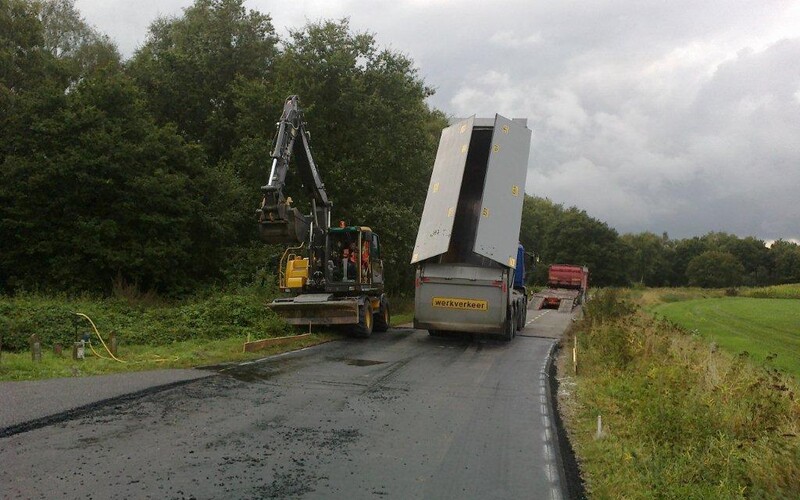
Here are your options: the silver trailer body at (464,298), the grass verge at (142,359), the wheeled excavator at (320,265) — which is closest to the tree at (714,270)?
the silver trailer body at (464,298)

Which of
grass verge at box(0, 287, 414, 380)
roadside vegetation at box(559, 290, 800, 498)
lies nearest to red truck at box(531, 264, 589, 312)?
grass verge at box(0, 287, 414, 380)

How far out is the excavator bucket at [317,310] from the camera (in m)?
17.4

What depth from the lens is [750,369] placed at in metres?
11.1

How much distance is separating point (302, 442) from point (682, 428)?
439 cm

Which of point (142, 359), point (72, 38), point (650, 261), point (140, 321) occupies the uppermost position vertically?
point (72, 38)

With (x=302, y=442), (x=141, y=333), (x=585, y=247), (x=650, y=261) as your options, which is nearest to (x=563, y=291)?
(x=141, y=333)

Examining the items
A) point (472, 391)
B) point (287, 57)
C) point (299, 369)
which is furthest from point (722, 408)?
point (287, 57)

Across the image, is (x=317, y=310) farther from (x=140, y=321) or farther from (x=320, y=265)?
(x=140, y=321)

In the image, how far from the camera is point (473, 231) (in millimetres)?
18797

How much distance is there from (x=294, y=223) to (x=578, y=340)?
840 centimetres

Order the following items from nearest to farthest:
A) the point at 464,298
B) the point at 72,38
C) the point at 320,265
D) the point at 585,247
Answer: the point at 464,298, the point at 320,265, the point at 72,38, the point at 585,247

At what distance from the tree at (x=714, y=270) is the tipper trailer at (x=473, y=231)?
108 meters

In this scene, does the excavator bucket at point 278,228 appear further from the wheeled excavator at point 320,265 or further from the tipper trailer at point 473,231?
the tipper trailer at point 473,231

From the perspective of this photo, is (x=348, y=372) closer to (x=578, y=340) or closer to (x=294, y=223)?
(x=294, y=223)
